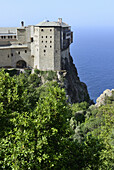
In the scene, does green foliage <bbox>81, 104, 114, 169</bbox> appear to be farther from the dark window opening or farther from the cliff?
the dark window opening

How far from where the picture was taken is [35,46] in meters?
54.9

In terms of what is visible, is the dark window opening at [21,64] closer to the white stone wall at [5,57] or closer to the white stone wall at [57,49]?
the white stone wall at [5,57]

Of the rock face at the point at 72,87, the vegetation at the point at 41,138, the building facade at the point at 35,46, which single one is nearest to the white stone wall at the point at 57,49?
the building facade at the point at 35,46

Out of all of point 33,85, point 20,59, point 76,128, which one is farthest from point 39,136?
point 20,59

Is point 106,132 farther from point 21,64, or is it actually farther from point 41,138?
point 21,64

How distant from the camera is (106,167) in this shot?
67.8 ft

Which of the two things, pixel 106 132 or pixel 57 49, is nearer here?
pixel 106 132

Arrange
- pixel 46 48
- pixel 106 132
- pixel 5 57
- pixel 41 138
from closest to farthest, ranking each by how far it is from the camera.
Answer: pixel 41 138
pixel 106 132
pixel 46 48
pixel 5 57

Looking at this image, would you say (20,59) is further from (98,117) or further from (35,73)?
(98,117)

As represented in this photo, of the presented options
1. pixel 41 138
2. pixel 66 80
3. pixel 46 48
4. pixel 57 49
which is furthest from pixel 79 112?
pixel 41 138

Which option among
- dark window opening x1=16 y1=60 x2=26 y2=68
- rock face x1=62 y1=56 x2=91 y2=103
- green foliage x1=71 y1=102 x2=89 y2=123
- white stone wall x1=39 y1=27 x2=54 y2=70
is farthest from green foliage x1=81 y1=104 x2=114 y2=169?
dark window opening x1=16 y1=60 x2=26 y2=68

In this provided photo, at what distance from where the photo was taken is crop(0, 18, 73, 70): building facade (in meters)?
52.5

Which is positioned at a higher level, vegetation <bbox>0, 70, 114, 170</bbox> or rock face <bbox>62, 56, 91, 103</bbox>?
rock face <bbox>62, 56, 91, 103</bbox>

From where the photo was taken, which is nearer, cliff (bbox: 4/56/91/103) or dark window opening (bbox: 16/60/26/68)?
cliff (bbox: 4/56/91/103)
